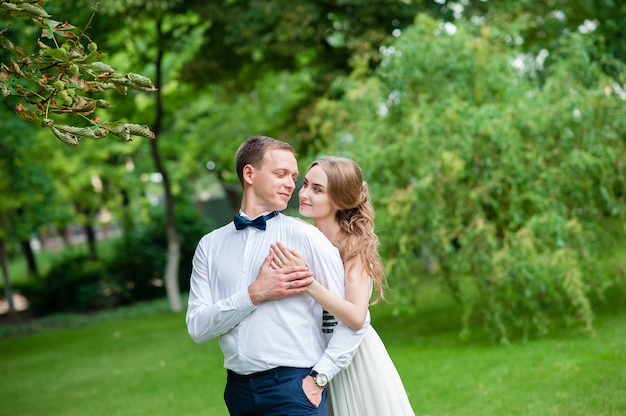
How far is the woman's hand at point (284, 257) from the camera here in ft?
10.9

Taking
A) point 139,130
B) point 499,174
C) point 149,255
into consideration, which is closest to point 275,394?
point 139,130

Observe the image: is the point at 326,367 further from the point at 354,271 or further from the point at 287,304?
the point at 354,271

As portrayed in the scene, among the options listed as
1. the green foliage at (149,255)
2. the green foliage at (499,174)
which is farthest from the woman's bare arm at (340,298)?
the green foliage at (149,255)

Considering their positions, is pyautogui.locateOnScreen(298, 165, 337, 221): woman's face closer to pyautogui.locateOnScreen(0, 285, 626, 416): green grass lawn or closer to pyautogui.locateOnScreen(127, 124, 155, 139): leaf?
pyautogui.locateOnScreen(127, 124, 155, 139): leaf

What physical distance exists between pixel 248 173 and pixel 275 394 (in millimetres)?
931

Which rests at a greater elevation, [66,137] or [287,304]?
[66,137]

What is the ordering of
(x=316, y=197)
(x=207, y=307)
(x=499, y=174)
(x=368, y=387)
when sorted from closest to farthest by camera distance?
(x=207, y=307) → (x=368, y=387) → (x=316, y=197) → (x=499, y=174)

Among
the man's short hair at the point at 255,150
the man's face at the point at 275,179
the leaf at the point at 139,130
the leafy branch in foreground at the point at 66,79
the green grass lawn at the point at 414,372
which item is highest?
the leafy branch in foreground at the point at 66,79

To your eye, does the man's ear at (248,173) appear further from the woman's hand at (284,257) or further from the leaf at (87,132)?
the leaf at (87,132)

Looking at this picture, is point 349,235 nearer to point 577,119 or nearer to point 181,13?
point 577,119

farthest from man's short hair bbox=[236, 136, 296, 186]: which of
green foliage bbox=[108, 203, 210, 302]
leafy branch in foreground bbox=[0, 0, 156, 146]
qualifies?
green foliage bbox=[108, 203, 210, 302]

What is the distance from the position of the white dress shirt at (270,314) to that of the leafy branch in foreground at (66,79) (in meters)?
0.68

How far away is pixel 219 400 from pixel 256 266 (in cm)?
637

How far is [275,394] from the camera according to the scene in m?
3.34
